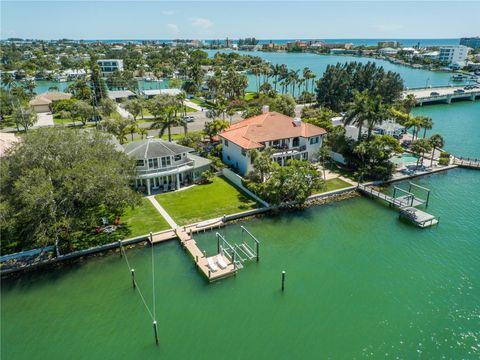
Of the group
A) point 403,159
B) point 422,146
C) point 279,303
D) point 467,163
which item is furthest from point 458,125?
point 279,303

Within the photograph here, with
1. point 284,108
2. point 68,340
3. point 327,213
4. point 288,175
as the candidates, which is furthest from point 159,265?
point 284,108

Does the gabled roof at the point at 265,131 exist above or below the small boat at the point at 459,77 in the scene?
above

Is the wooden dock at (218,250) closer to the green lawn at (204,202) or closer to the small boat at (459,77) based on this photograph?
the green lawn at (204,202)

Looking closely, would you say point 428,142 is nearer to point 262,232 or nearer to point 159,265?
point 262,232

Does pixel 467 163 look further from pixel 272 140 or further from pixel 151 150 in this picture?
pixel 151 150

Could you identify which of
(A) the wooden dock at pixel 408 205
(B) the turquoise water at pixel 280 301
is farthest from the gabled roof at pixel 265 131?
(B) the turquoise water at pixel 280 301

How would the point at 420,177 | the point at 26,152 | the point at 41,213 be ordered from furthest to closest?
the point at 420,177 < the point at 26,152 < the point at 41,213

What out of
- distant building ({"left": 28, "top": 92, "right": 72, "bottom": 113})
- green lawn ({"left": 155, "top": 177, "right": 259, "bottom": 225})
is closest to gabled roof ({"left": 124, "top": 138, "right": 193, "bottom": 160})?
green lawn ({"left": 155, "top": 177, "right": 259, "bottom": 225})
